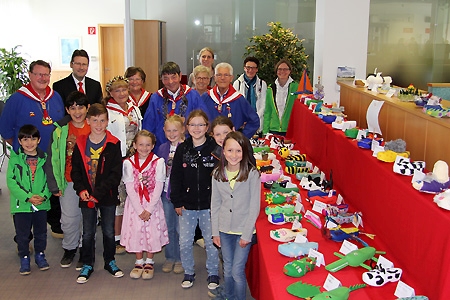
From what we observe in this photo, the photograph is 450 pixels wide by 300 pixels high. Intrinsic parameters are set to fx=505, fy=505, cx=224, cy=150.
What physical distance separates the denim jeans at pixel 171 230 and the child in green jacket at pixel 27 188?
36.5 inches

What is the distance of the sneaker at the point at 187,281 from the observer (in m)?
3.66

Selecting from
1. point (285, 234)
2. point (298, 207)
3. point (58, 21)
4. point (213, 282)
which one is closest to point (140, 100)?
point (213, 282)

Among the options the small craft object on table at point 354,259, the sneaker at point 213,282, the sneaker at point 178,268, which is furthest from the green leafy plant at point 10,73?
the small craft object on table at point 354,259

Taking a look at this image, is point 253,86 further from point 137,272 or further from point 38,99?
point 137,272

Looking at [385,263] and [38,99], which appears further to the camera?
[38,99]

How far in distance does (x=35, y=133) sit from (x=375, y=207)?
2.53m

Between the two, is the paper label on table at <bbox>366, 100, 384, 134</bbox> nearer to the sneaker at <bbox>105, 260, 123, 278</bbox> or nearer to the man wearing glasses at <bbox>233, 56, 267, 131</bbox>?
the sneaker at <bbox>105, 260, 123, 278</bbox>

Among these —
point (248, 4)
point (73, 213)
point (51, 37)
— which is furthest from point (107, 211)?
point (51, 37)

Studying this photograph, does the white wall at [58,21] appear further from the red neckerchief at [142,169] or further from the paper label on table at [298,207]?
the paper label on table at [298,207]

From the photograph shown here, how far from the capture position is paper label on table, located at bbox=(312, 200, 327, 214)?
328 cm

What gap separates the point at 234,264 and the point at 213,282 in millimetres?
546

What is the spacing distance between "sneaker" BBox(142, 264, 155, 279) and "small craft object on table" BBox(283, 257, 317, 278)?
1624 millimetres

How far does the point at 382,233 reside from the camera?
2.77m

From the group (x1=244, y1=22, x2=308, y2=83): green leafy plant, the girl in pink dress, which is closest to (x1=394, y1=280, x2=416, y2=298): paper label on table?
the girl in pink dress
